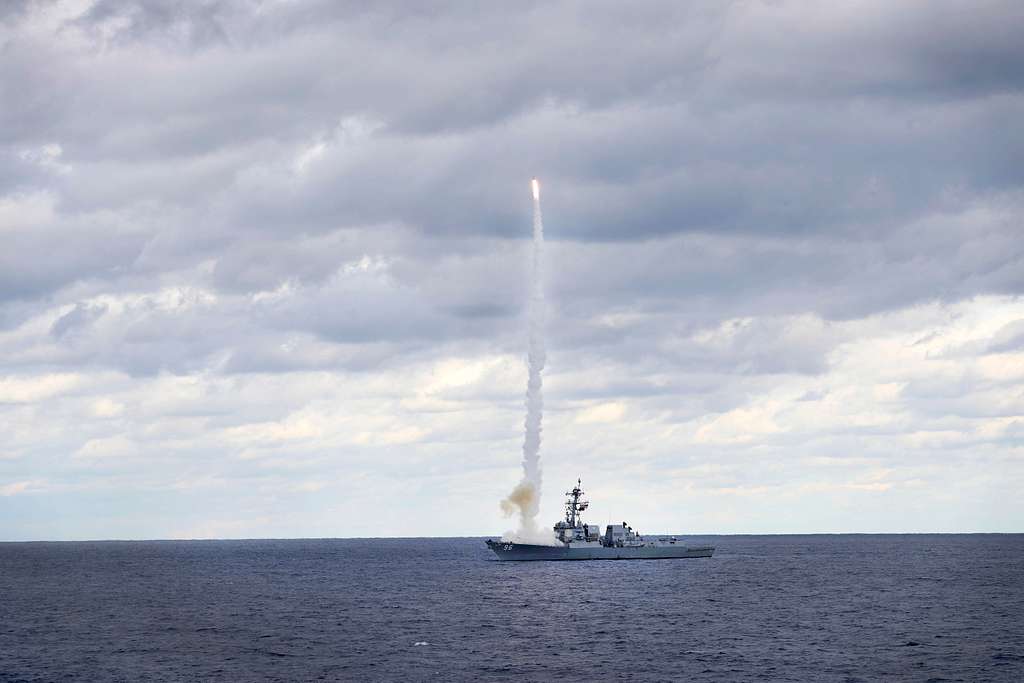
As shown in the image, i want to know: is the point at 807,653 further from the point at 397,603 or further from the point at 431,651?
the point at 397,603

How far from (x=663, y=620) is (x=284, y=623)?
41.0 meters

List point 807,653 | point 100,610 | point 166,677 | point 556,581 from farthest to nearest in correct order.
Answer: point 556,581
point 100,610
point 807,653
point 166,677

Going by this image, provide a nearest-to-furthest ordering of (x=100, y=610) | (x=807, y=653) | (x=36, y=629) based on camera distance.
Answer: (x=807, y=653), (x=36, y=629), (x=100, y=610)

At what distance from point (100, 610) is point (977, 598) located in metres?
115

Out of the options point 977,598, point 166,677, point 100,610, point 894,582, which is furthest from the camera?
point 894,582

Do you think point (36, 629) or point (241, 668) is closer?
point (241, 668)

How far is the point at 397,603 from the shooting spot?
148250 millimetres

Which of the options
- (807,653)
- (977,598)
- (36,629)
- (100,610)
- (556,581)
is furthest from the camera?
(556,581)

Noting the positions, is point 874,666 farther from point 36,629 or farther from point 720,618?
point 36,629

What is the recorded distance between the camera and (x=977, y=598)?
→ 504 ft

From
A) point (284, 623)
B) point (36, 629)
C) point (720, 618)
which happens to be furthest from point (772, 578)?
point (36, 629)

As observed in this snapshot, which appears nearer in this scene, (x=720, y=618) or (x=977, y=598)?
(x=720, y=618)

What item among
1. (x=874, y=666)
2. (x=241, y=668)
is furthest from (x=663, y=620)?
(x=241, y=668)

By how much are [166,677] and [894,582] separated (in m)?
139
